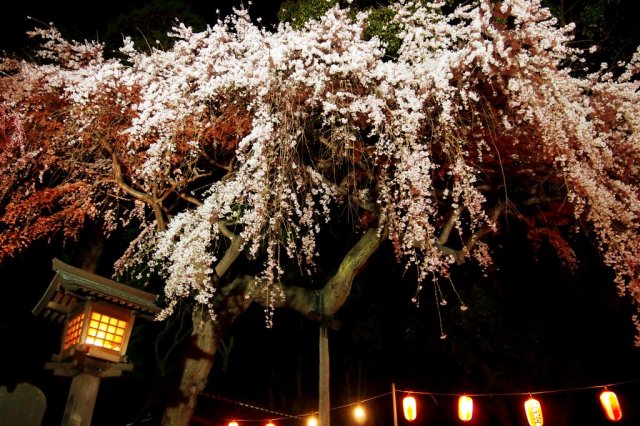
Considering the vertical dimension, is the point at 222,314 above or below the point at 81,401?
above

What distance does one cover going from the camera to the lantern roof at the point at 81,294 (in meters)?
4.88

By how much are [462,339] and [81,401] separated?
9.35 m

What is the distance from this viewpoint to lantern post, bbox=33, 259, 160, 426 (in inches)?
188

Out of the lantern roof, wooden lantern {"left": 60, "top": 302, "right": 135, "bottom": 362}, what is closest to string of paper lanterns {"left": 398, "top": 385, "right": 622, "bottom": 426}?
the lantern roof

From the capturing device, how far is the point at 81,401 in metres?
4.71

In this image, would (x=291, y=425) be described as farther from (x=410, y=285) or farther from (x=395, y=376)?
(x=410, y=285)

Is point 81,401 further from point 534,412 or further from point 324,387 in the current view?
point 534,412

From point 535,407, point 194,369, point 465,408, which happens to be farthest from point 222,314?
point 535,407

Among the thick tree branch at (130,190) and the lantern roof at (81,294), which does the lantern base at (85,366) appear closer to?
the lantern roof at (81,294)

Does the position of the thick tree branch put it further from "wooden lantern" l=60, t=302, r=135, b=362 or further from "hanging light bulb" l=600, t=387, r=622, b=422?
"hanging light bulb" l=600, t=387, r=622, b=422

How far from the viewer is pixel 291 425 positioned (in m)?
15.6

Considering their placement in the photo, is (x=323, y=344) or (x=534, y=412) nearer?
(x=323, y=344)

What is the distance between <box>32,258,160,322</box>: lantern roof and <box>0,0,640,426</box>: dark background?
350cm

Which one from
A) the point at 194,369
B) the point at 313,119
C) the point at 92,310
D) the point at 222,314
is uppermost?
the point at 313,119
